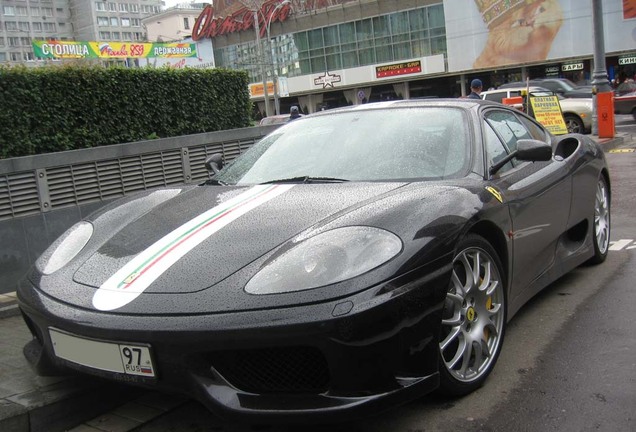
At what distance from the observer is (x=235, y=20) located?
62.9 meters

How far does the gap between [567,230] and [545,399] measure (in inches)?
65.6

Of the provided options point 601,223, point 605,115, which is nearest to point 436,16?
point 605,115

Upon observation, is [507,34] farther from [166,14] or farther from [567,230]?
[166,14]

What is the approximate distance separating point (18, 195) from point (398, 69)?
4884cm

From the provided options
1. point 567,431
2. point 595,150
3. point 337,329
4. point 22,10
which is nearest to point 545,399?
point 567,431

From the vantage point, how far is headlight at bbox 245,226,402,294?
2295mm

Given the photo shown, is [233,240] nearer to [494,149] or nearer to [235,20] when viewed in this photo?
[494,149]

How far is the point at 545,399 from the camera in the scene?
2752 millimetres

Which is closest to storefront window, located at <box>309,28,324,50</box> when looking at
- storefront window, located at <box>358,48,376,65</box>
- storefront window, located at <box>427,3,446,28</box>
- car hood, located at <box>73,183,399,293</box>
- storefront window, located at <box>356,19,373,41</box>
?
storefront window, located at <box>356,19,373,41</box>

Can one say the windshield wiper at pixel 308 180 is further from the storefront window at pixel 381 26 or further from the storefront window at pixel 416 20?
the storefront window at pixel 381 26

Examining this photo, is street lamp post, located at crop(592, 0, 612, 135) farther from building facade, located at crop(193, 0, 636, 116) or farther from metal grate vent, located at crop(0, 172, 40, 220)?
building facade, located at crop(193, 0, 636, 116)

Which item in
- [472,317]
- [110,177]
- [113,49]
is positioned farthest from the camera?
[113,49]

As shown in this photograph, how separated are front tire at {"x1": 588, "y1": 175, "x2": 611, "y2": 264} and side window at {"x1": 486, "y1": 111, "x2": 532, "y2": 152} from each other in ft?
3.09

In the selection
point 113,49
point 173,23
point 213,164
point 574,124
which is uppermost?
point 173,23
